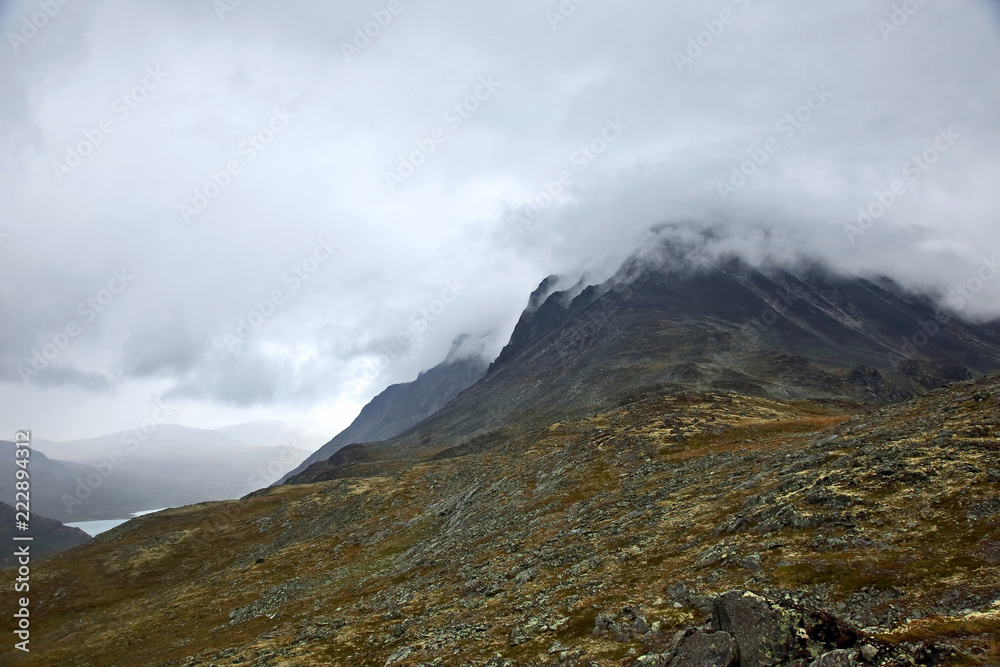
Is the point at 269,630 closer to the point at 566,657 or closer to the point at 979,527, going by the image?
the point at 566,657

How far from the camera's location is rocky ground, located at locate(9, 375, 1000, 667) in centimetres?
1975

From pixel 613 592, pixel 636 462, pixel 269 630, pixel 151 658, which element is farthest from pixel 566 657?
pixel 151 658

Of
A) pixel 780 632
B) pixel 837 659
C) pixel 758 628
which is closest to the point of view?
pixel 837 659

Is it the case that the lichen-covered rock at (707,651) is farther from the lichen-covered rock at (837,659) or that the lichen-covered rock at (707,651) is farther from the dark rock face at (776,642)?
the lichen-covered rock at (837,659)

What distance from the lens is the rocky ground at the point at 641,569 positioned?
19.8 metres

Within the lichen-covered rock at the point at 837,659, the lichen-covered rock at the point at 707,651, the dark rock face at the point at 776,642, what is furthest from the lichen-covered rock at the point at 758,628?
the lichen-covered rock at the point at 837,659

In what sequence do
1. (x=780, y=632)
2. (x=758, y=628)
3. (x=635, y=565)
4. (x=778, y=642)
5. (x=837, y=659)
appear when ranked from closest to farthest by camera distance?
(x=837, y=659) → (x=778, y=642) → (x=780, y=632) → (x=758, y=628) → (x=635, y=565)

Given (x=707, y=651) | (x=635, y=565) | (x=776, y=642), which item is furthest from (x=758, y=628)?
(x=635, y=565)

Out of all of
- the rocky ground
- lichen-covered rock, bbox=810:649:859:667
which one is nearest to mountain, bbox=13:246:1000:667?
lichen-covered rock, bbox=810:649:859:667

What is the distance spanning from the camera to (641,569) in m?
34.3

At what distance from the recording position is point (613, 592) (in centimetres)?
3161

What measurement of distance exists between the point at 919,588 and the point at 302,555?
8529 centimetres

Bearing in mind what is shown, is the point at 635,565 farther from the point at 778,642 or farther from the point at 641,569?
the point at 778,642

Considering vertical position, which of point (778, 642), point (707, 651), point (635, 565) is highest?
point (778, 642)
